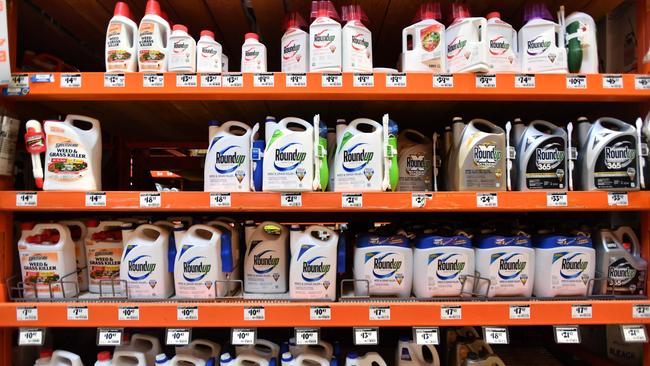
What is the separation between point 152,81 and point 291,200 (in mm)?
757

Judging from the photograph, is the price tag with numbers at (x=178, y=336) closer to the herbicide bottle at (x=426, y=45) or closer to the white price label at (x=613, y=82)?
the herbicide bottle at (x=426, y=45)

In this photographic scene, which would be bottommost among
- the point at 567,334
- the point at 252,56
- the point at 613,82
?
the point at 567,334

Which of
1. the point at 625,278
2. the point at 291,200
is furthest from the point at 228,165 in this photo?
the point at 625,278

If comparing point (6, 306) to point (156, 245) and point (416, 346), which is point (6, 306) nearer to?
point (156, 245)

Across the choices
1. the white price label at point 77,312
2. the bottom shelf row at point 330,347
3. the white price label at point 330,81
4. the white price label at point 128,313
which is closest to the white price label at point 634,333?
the bottom shelf row at point 330,347

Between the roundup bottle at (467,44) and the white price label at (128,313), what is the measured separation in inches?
65.0

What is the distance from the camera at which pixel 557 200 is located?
4.50 feet

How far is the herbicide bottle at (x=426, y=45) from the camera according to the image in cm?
142

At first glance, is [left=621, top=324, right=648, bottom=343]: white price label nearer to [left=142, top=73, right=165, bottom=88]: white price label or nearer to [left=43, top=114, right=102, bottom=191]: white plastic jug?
[left=142, top=73, right=165, bottom=88]: white price label

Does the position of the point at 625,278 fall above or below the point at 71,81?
below

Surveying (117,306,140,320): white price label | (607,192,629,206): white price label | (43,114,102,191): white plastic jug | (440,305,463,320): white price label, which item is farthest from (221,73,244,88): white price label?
(607,192,629,206): white price label

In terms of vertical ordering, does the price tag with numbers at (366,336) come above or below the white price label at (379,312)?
below

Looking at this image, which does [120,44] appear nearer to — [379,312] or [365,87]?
[365,87]

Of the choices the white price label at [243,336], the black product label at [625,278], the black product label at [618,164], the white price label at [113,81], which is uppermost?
the white price label at [113,81]
